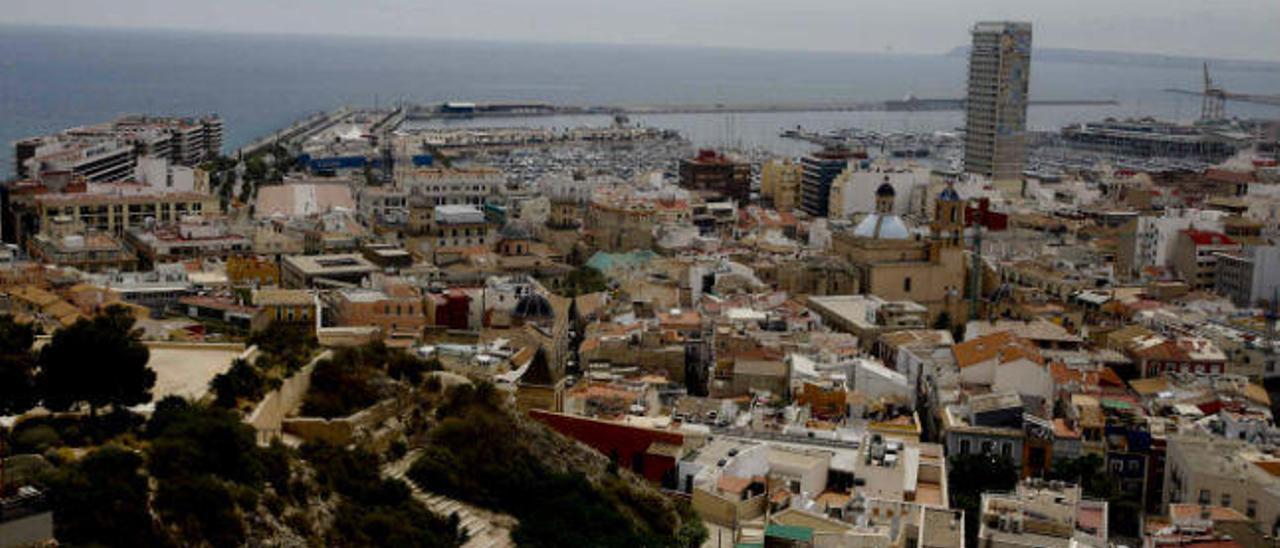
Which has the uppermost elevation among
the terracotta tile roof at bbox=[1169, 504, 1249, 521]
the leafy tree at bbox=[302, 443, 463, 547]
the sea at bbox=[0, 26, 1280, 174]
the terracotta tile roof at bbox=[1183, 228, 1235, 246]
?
the sea at bbox=[0, 26, 1280, 174]

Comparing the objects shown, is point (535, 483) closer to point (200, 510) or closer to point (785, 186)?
point (200, 510)

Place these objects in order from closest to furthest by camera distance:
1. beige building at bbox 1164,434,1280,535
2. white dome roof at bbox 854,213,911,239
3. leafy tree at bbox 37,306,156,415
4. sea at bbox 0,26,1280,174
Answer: leafy tree at bbox 37,306,156,415 → beige building at bbox 1164,434,1280,535 → white dome roof at bbox 854,213,911,239 → sea at bbox 0,26,1280,174

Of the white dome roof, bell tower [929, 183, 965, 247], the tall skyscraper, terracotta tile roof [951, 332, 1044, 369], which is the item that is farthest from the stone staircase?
the tall skyscraper

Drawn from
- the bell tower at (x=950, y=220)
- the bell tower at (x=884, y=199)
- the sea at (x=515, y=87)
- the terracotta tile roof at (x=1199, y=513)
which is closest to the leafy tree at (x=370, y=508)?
the terracotta tile roof at (x=1199, y=513)

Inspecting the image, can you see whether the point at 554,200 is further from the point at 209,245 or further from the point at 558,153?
the point at 558,153

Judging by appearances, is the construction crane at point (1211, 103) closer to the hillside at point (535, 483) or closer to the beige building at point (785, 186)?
the beige building at point (785, 186)

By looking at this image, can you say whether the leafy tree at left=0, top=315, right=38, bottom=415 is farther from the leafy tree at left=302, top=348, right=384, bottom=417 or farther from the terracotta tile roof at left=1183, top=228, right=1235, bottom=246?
the terracotta tile roof at left=1183, top=228, right=1235, bottom=246

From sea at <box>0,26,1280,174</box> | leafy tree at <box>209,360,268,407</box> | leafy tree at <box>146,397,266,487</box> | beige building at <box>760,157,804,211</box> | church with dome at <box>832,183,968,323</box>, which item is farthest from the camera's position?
sea at <box>0,26,1280,174</box>
